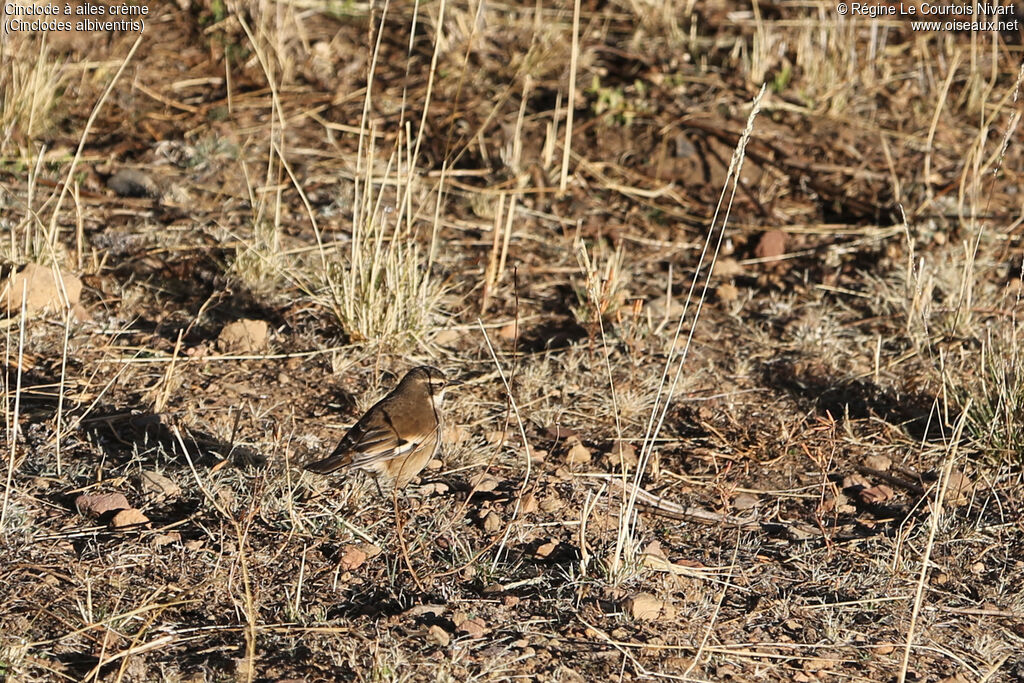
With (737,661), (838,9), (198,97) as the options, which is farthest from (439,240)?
(838,9)

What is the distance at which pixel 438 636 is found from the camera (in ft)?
13.1

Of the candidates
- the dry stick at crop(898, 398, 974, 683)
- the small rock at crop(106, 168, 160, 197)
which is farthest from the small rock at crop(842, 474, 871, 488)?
the small rock at crop(106, 168, 160, 197)

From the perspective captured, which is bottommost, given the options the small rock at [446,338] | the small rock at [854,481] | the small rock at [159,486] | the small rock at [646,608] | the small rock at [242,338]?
the small rock at [646,608]

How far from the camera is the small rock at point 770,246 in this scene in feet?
24.1

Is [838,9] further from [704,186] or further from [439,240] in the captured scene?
[439,240]

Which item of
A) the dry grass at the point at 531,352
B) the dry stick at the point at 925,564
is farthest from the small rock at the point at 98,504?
the dry stick at the point at 925,564

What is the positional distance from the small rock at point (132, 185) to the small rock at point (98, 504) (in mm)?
3298

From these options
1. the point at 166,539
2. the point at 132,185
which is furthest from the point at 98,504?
the point at 132,185

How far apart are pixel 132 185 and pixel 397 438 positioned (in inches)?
144

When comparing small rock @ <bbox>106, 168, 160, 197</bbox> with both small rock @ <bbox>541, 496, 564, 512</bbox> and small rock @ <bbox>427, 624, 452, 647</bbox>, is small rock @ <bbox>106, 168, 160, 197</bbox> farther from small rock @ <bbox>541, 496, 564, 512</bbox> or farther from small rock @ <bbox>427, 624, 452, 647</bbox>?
small rock @ <bbox>427, 624, 452, 647</bbox>

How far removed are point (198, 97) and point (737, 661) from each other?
626cm

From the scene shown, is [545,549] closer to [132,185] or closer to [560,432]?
[560,432]

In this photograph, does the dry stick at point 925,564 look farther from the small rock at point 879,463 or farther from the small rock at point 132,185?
the small rock at point 132,185

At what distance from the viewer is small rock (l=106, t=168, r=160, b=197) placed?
7.44 meters
